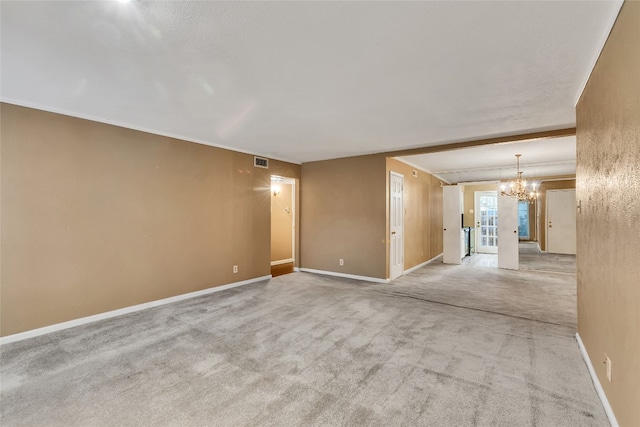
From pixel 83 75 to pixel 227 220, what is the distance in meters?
2.91

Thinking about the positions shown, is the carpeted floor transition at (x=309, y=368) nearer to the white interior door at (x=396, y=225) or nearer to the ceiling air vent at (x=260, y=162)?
the white interior door at (x=396, y=225)

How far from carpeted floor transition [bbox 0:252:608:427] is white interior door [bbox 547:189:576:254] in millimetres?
6841

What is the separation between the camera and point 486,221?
9.98 m

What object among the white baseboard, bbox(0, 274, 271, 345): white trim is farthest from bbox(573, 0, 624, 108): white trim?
bbox(0, 274, 271, 345): white trim

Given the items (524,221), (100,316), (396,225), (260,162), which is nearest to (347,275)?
(396,225)

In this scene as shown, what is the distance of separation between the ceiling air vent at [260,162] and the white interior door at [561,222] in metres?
9.40

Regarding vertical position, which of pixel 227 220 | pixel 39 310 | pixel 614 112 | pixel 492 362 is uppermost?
pixel 614 112

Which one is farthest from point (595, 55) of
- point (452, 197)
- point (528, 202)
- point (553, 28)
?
point (528, 202)

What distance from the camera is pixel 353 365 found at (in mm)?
2492

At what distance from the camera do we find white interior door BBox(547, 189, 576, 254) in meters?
9.26

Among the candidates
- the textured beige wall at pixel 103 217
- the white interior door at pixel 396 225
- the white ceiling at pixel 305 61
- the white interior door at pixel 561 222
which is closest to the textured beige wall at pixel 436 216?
the white interior door at pixel 396 225

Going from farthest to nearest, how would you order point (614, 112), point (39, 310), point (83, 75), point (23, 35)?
point (39, 310) → point (83, 75) → point (23, 35) → point (614, 112)

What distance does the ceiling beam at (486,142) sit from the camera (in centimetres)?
394

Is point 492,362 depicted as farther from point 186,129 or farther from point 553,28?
point 186,129
